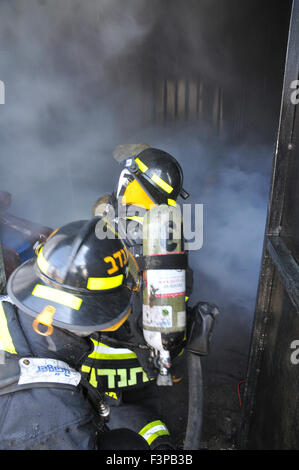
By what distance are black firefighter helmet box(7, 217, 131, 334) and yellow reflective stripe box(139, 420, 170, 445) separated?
1037 millimetres

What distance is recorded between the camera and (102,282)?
5.39 feet

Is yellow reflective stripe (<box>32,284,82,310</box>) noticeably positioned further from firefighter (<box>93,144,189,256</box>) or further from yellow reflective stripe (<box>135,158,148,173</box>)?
yellow reflective stripe (<box>135,158,148,173</box>)

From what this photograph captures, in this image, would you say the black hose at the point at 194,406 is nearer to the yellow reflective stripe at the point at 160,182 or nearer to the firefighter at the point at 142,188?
the firefighter at the point at 142,188

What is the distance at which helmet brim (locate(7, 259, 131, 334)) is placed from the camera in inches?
59.8

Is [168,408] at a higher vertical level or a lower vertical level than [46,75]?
lower

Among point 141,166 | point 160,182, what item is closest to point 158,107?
point 141,166

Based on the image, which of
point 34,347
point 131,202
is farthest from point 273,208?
point 34,347

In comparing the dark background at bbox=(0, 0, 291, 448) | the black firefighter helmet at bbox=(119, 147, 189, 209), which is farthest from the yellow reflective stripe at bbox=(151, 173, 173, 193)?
the dark background at bbox=(0, 0, 291, 448)

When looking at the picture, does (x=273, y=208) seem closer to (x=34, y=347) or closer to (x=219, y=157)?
(x=34, y=347)

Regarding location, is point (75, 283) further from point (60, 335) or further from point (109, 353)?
point (109, 353)

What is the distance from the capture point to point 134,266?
97.9 inches

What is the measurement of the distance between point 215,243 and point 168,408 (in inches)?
127

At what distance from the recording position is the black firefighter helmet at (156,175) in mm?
2826
